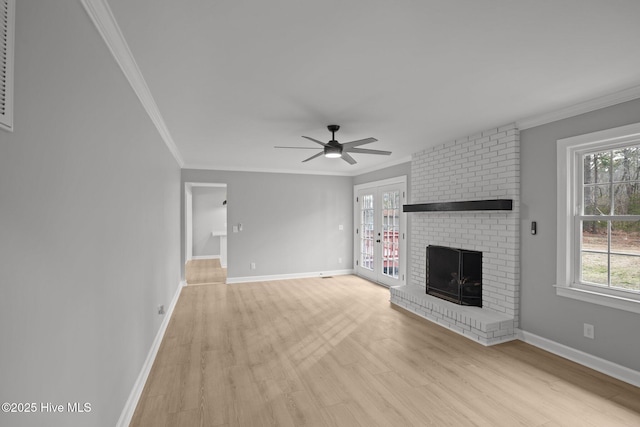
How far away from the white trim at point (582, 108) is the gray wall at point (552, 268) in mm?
47

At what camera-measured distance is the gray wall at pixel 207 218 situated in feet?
33.0

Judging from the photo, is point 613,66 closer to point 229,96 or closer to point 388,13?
point 388,13

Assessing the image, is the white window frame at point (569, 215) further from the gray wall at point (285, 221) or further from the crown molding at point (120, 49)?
the gray wall at point (285, 221)

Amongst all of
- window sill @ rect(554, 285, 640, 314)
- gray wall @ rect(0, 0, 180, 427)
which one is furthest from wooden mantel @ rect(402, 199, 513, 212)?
gray wall @ rect(0, 0, 180, 427)

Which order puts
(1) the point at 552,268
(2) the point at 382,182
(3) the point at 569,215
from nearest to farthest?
(3) the point at 569,215 → (1) the point at 552,268 → (2) the point at 382,182

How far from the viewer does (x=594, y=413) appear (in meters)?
2.29

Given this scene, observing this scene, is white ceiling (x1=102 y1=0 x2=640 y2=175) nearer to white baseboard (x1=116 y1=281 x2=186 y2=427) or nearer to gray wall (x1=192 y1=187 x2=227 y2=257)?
white baseboard (x1=116 y1=281 x2=186 y2=427)

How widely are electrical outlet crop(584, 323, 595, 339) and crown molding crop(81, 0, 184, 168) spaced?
4452mm

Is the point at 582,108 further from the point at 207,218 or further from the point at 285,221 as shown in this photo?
the point at 207,218

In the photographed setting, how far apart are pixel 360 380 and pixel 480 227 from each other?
8.32 feet

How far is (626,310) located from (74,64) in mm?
4261

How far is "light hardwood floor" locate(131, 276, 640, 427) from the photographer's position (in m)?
2.25

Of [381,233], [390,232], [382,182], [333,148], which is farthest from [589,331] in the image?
[382,182]

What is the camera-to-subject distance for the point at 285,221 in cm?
701
